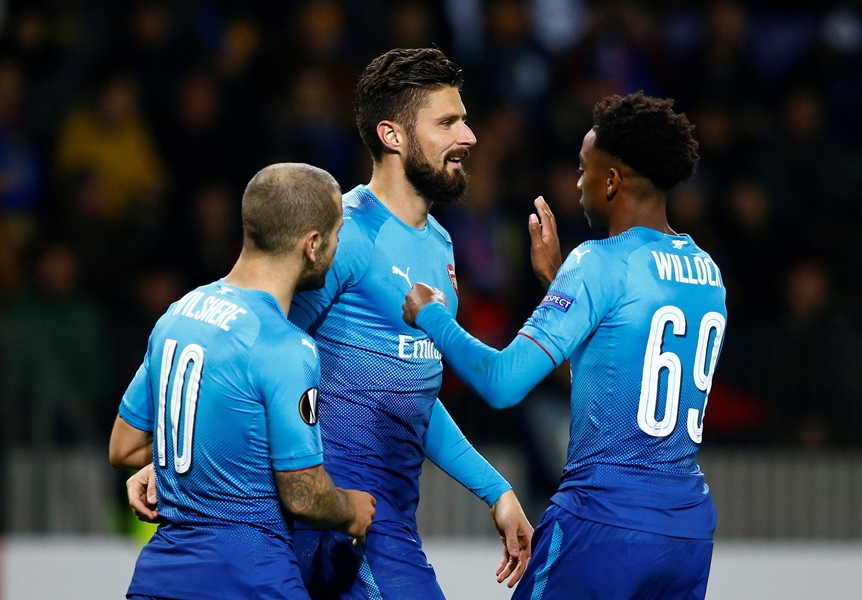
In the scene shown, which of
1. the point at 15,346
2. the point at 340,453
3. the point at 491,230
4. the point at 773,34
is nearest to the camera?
the point at 340,453

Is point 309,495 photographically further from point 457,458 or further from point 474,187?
point 474,187

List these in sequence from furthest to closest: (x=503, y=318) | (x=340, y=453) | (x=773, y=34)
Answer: (x=773, y=34) → (x=503, y=318) → (x=340, y=453)

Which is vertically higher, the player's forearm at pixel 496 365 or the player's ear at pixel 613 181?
the player's ear at pixel 613 181

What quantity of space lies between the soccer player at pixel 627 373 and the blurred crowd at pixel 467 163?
4176mm

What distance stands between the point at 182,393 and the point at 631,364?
1.31m

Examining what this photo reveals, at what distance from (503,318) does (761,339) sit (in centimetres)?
170

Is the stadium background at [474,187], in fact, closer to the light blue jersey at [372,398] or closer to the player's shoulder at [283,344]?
the light blue jersey at [372,398]

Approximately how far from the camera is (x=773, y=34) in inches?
440

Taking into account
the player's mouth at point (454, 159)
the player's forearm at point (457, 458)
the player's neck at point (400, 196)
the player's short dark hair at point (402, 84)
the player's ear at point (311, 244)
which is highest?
the player's short dark hair at point (402, 84)

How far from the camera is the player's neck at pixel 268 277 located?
3.51 meters

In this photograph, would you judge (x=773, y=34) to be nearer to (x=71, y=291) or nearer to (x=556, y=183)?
(x=556, y=183)

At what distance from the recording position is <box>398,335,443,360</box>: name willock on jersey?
3.91 meters

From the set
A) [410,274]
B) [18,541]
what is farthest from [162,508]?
[18,541]

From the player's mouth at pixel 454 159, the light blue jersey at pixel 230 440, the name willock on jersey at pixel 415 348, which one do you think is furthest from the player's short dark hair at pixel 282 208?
the player's mouth at pixel 454 159
